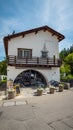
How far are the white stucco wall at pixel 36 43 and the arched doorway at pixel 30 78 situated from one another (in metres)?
3.04

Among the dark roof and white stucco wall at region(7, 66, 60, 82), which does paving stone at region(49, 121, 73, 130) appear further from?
the dark roof

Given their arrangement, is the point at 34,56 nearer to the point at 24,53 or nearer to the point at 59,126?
the point at 24,53

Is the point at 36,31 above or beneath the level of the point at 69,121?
above

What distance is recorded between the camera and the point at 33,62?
72.6ft

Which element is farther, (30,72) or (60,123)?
(30,72)

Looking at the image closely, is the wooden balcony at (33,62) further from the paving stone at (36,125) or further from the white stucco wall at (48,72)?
the paving stone at (36,125)

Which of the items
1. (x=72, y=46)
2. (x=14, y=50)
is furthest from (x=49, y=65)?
(x=72, y=46)

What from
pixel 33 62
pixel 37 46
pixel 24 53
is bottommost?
pixel 33 62

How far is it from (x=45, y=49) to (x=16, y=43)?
13.9 feet

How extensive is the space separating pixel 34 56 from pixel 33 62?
103cm

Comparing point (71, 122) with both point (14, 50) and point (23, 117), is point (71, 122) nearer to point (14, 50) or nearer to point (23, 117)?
point (23, 117)

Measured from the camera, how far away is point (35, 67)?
73.5 ft

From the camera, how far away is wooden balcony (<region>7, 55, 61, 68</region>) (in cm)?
2125

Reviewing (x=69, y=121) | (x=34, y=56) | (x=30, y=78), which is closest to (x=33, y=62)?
(x=34, y=56)
